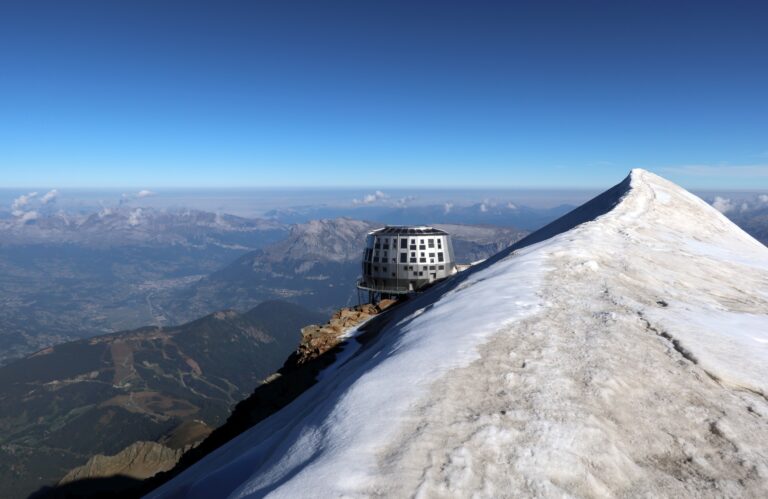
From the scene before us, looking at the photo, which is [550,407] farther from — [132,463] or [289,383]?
[132,463]

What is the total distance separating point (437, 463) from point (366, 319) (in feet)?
109

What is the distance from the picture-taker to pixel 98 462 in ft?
270

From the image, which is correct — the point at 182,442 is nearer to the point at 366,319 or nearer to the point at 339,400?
the point at 366,319

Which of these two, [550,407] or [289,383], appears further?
[289,383]

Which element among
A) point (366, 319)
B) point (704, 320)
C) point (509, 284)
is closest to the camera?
point (704, 320)

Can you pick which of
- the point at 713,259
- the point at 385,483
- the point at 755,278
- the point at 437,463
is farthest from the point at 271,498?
the point at 713,259

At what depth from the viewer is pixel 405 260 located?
57.8 m

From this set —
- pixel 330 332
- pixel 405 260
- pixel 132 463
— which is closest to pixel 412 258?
pixel 405 260

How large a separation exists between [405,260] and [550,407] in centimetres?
4953

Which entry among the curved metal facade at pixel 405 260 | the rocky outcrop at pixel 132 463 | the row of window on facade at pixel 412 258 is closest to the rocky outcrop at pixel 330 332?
the curved metal facade at pixel 405 260

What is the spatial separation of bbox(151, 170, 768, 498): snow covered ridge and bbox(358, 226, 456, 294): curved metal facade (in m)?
41.1

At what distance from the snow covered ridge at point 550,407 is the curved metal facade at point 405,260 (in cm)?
4105

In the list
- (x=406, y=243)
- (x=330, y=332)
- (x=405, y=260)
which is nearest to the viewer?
(x=330, y=332)

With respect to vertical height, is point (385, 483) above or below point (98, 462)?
above
